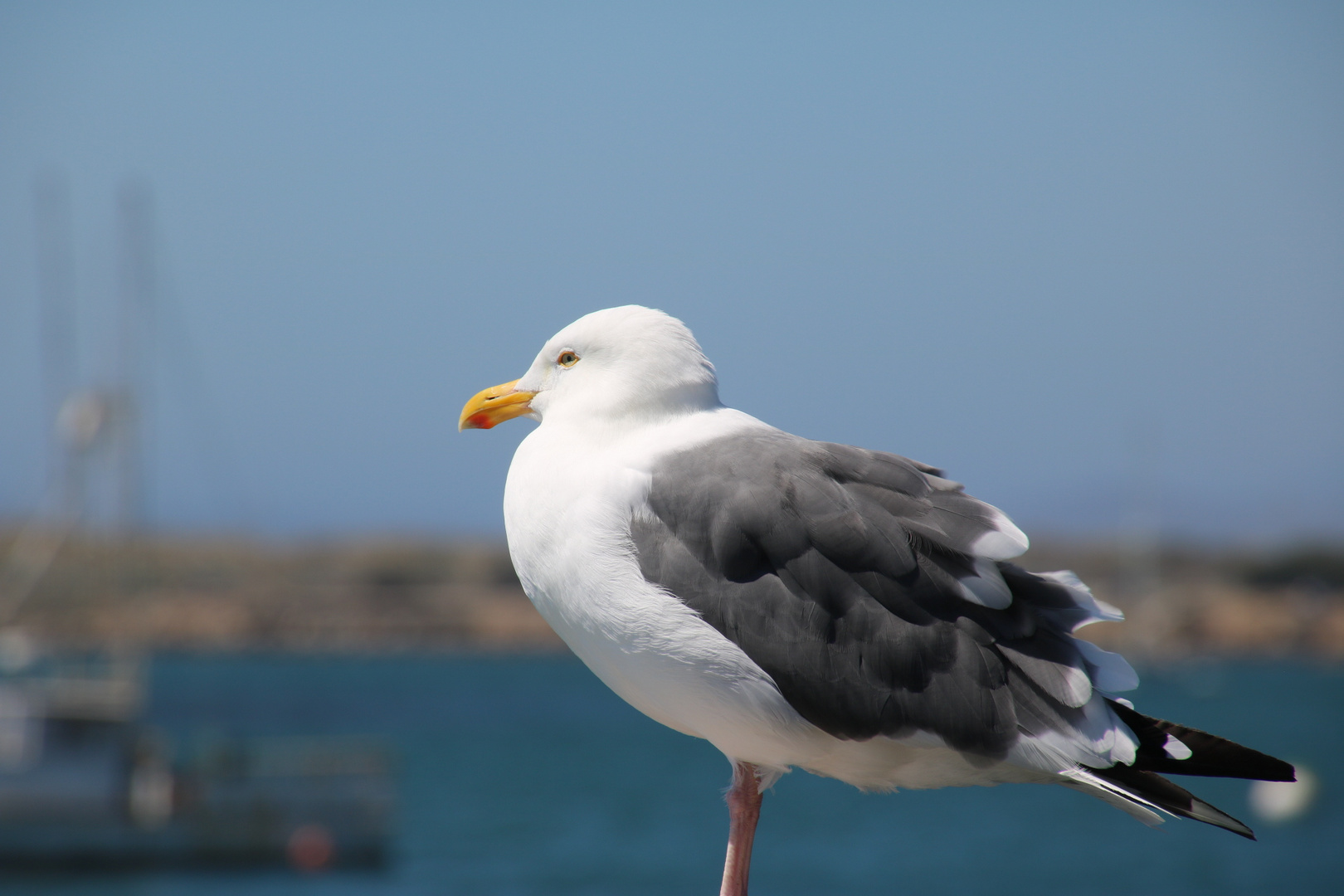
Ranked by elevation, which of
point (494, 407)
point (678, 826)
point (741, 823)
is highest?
point (494, 407)

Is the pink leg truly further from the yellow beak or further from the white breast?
the yellow beak

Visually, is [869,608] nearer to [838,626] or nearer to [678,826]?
[838,626]

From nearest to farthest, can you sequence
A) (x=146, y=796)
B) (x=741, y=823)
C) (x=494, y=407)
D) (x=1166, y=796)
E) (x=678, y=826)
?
(x=1166, y=796) → (x=741, y=823) → (x=494, y=407) → (x=146, y=796) → (x=678, y=826)

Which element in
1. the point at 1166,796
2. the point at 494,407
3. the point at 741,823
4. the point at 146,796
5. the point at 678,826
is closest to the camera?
the point at 1166,796

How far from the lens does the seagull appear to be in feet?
12.3

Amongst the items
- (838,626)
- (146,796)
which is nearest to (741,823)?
(838,626)

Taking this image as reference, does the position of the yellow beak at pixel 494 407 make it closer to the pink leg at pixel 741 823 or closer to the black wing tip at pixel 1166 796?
the pink leg at pixel 741 823

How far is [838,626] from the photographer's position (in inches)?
149

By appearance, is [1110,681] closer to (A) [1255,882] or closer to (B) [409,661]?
(A) [1255,882]

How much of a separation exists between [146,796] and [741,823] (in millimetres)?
25517

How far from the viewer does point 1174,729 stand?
387 cm

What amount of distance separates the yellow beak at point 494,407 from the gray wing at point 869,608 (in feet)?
2.79

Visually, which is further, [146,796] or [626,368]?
[146,796]

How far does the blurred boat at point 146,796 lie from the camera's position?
2564 centimetres
